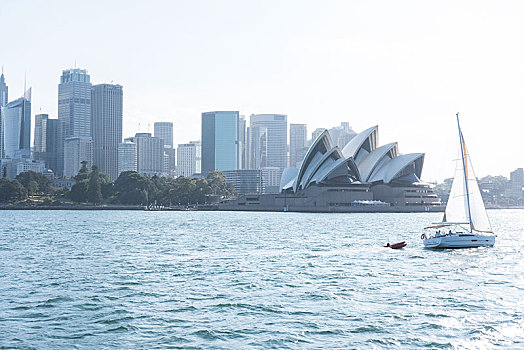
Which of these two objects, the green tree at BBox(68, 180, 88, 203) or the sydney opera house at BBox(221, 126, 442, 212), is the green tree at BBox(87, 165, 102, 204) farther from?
the sydney opera house at BBox(221, 126, 442, 212)

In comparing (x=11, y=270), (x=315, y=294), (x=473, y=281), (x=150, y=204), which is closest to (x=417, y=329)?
(x=315, y=294)

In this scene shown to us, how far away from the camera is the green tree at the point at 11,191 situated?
145 metres

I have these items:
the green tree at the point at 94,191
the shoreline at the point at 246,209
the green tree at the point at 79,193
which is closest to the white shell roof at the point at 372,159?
the shoreline at the point at 246,209

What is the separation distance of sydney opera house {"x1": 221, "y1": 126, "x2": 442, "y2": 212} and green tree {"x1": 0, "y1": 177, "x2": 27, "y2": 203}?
6627 cm

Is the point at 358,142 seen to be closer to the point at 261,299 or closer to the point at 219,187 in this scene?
the point at 219,187

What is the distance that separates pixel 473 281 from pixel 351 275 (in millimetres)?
4816

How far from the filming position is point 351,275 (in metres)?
25.2

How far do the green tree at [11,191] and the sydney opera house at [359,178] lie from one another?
66.3m

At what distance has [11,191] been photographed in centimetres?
14475

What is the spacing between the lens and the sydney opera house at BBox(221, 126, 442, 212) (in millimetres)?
119625

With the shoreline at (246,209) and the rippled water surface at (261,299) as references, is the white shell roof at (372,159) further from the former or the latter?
the rippled water surface at (261,299)

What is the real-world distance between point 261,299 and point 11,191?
139 m

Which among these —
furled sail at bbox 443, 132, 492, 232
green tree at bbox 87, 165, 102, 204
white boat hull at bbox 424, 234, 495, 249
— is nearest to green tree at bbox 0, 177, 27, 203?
green tree at bbox 87, 165, 102, 204

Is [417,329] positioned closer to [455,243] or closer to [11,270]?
[11,270]
